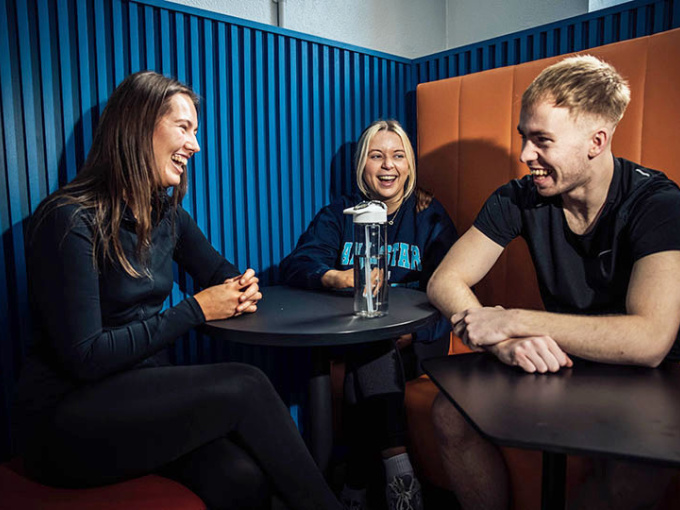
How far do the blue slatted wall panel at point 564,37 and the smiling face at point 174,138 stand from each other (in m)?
1.45

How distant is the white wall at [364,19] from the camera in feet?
8.27

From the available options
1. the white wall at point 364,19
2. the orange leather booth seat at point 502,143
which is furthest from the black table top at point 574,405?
the white wall at point 364,19

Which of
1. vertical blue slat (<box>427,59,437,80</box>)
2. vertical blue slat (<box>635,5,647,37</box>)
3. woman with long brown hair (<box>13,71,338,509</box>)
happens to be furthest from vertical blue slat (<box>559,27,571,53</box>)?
woman with long brown hair (<box>13,71,338,509</box>)

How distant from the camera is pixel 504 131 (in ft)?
6.73

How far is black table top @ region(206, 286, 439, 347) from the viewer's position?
48.6 inches

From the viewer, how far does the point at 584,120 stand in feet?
4.27

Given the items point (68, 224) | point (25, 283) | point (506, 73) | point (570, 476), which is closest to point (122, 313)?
point (68, 224)

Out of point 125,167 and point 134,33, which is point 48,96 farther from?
point 125,167

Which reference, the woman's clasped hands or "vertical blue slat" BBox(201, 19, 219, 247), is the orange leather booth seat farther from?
"vertical blue slat" BBox(201, 19, 219, 247)

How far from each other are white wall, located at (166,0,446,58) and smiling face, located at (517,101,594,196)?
1.68 metres

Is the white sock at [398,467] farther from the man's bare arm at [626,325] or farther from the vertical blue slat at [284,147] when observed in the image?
the vertical blue slat at [284,147]

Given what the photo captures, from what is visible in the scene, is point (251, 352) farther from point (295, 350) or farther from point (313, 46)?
point (313, 46)

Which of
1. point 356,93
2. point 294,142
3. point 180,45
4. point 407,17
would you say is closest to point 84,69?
point 180,45

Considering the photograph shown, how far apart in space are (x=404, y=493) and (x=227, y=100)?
1.56 meters
